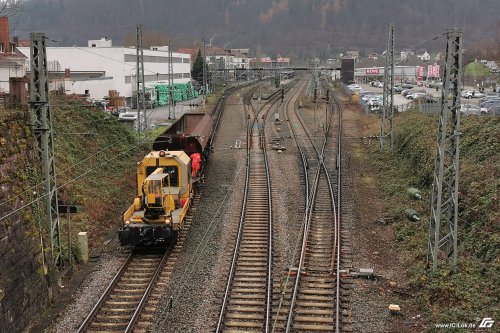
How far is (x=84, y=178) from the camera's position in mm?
22109

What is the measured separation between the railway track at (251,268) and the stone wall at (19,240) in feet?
15.3

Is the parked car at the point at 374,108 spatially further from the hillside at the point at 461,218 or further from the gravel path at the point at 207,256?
the gravel path at the point at 207,256

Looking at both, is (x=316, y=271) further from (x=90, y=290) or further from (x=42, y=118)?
(x=42, y=118)

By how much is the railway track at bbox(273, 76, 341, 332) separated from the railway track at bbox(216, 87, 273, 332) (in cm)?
49

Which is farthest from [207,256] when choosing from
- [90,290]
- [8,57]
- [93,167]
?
[8,57]

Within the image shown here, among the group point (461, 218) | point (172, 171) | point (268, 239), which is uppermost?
point (172, 171)

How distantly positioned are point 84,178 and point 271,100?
41.3 metres

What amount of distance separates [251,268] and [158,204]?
3.43 m

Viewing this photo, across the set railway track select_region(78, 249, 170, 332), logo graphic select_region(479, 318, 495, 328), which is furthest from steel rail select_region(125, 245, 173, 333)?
logo graphic select_region(479, 318, 495, 328)

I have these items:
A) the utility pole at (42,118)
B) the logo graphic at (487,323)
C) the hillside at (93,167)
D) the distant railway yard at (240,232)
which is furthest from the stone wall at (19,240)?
the logo graphic at (487,323)

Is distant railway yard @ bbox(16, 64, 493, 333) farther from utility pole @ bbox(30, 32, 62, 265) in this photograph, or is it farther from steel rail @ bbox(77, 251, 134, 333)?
utility pole @ bbox(30, 32, 62, 265)

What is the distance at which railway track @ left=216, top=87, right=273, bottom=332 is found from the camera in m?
12.1

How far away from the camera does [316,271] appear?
49.0 feet

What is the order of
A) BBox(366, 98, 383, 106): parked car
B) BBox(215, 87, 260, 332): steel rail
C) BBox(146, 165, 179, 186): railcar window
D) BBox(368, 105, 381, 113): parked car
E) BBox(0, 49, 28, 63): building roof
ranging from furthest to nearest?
BBox(366, 98, 383, 106): parked car, BBox(368, 105, 381, 113): parked car, BBox(0, 49, 28, 63): building roof, BBox(146, 165, 179, 186): railcar window, BBox(215, 87, 260, 332): steel rail
